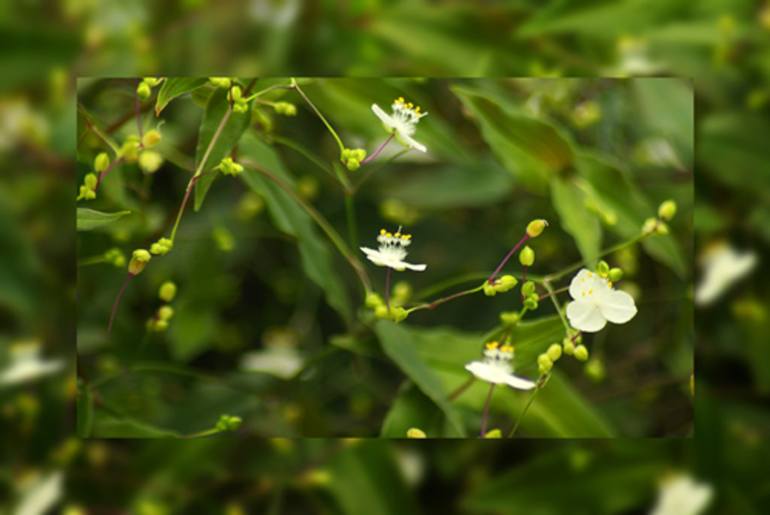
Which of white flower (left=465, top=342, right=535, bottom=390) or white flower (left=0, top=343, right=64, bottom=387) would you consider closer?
white flower (left=465, top=342, right=535, bottom=390)

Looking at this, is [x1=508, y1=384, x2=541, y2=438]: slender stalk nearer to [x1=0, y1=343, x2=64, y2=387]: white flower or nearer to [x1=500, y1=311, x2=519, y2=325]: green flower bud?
[x1=500, y1=311, x2=519, y2=325]: green flower bud

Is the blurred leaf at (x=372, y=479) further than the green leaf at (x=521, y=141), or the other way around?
the blurred leaf at (x=372, y=479)

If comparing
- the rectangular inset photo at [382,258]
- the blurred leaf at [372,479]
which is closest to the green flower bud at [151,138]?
the rectangular inset photo at [382,258]

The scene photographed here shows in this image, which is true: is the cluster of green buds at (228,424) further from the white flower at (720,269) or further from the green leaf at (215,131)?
the white flower at (720,269)

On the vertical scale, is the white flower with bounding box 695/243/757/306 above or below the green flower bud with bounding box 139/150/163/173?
below

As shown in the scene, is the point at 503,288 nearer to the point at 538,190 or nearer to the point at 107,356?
the point at 538,190

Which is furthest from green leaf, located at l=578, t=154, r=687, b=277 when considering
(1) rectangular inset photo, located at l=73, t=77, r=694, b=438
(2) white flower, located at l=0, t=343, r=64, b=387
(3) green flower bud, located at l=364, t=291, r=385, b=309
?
(2) white flower, located at l=0, t=343, r=64, b=387

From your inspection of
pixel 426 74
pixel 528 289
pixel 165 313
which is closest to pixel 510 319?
pixel 528 289
